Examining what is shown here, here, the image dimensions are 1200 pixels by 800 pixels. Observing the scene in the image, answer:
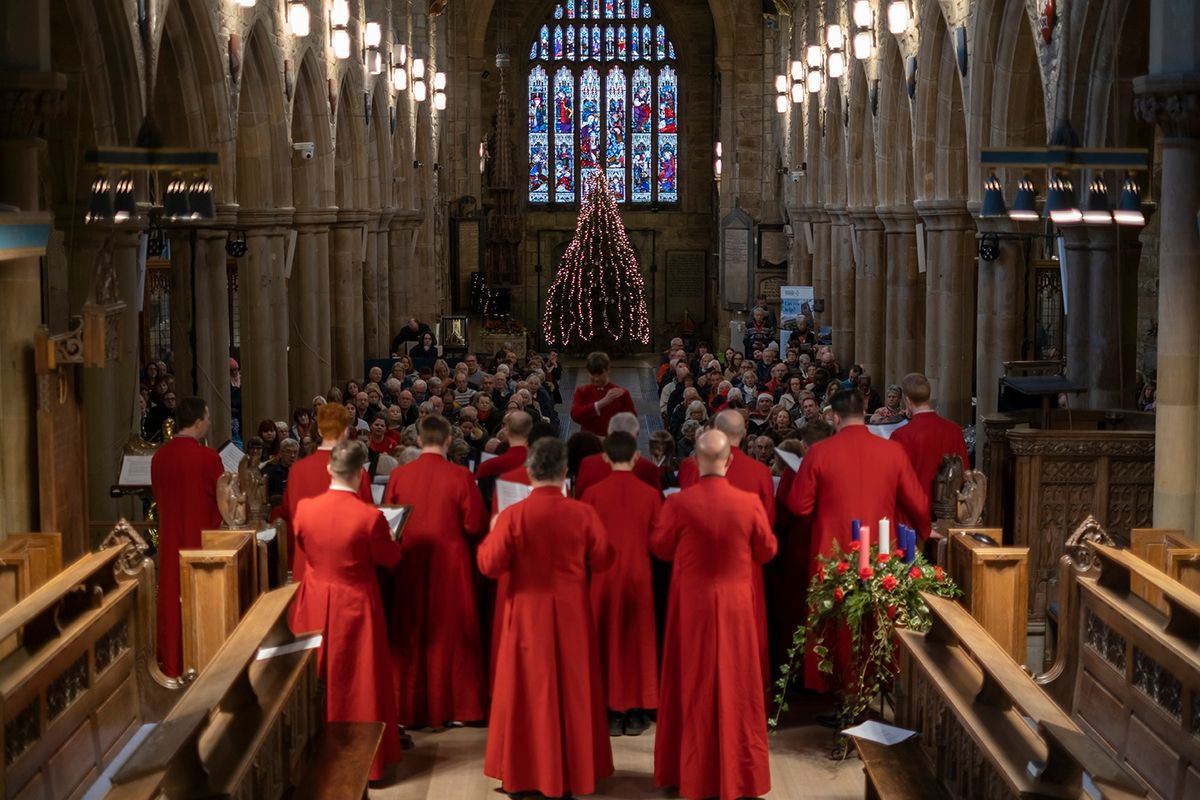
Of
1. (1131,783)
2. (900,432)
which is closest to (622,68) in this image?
(900,432)

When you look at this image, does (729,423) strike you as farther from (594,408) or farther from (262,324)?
(262,324)

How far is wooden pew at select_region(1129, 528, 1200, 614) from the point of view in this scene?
889cm

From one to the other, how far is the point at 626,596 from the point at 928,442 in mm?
2653

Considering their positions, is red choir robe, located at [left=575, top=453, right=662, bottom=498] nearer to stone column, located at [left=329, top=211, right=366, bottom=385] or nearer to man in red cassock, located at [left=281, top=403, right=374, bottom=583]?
man in red cassock, located at [left=281, top=403, right=374, bottom=583]

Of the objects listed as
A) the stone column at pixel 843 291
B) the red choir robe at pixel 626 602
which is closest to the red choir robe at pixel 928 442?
the red choir robe at pixel 626 602

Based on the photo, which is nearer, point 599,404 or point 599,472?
point 599,472

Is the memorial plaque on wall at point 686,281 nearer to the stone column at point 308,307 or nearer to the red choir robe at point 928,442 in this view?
the stone column at point 308,307

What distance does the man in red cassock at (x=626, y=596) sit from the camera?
9.02 m

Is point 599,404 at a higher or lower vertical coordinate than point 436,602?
higher

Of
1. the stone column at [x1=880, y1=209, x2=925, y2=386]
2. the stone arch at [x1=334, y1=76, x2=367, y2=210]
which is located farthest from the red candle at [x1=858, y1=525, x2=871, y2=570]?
the stone arch at [x1=334, y1=76, x2=367, y2=210]

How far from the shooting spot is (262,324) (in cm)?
1897

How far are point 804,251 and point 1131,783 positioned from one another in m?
26.9

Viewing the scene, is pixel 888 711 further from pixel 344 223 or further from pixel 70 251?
pixel 344 223

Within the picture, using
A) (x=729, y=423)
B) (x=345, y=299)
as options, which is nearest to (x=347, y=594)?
(x=729, y=423)
